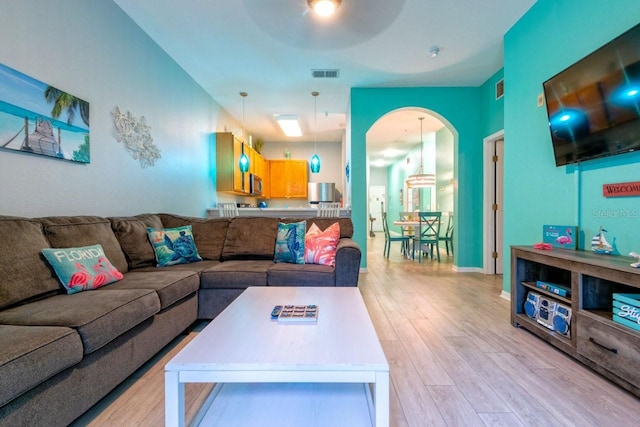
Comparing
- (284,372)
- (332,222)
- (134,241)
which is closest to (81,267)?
(134,241)

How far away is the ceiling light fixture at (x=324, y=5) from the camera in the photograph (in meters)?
2.42

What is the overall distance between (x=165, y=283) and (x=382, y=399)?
1.61m

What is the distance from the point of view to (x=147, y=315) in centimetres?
165

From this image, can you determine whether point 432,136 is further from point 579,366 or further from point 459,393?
point 459,393

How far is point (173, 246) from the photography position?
262cm

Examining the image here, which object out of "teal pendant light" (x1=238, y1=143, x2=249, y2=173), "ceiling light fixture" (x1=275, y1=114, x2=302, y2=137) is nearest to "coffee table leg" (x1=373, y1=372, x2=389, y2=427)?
"teal pendant light" (x1=238, y1=143, x2=249, y2=173)

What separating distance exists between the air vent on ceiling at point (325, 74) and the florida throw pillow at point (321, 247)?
2434 mm

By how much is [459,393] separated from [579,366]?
95cm

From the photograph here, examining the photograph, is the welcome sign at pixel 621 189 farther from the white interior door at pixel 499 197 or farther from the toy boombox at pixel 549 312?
the white interior door at pixel 499 197

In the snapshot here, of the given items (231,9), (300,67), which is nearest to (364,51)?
(300,67)

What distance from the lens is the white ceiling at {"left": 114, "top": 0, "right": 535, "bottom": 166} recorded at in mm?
2715

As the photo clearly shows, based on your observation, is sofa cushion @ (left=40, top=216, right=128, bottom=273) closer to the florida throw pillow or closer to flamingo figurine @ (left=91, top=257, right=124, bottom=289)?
flamingo figurine @ (left=91, top=257, right=124, bottom=289)

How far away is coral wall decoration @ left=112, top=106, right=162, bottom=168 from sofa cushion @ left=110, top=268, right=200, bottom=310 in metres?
1.36

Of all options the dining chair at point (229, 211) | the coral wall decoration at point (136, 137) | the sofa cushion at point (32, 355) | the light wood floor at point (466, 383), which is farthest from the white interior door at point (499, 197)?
the sofa cushion at point (32, 355)
